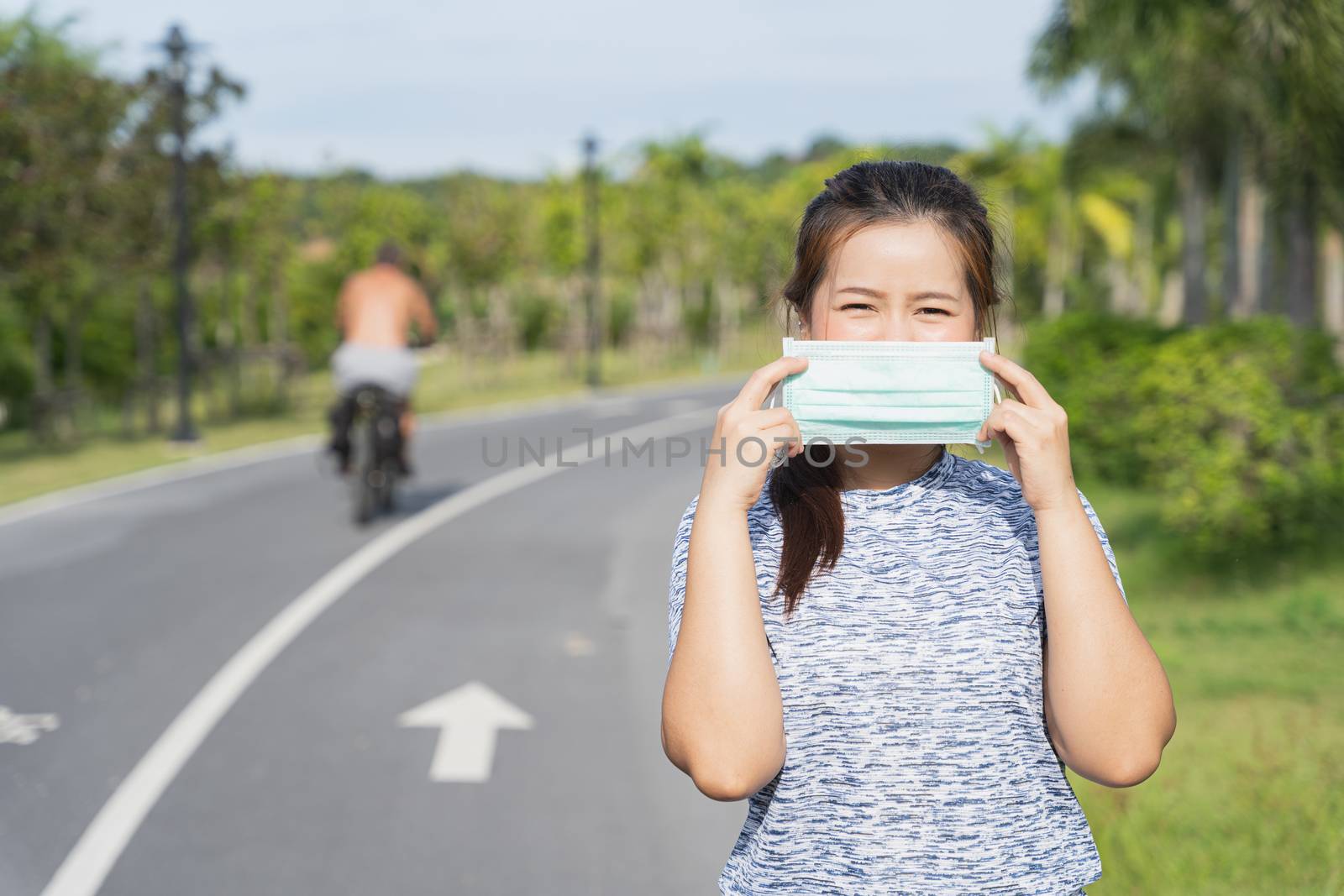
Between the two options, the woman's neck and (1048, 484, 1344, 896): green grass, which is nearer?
the woman's neck

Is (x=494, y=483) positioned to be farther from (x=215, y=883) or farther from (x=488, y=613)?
(x=215, y=883)

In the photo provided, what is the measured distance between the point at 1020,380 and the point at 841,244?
0.34 m

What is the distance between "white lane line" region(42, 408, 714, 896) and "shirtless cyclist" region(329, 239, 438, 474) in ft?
3.43

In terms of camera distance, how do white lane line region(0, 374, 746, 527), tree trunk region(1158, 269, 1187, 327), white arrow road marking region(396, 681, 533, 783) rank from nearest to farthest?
1. white arrow road marking region(396, 681, 533, 783)
2. white lane line region(0, 374, 746, 527)
3. tree trunk region(1158, 269, 1187, 327)

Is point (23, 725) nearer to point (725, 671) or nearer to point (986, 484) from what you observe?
point (725, 671)

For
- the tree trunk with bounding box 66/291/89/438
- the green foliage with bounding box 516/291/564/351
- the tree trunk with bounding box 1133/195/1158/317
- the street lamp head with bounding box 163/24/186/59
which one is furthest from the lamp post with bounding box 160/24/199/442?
the tree trunk with bounding box 1133/195/1158/317

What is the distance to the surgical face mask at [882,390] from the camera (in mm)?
2070

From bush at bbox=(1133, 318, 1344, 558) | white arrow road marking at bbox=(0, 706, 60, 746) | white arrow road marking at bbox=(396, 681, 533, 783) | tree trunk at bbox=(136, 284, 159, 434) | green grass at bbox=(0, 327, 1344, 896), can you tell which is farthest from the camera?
tree trunk at bbox=(136, 284, 159, 434)

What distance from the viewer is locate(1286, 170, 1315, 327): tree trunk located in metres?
11.4

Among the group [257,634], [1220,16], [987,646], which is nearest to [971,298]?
[987,646]

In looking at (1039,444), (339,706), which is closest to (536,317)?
(339,706)

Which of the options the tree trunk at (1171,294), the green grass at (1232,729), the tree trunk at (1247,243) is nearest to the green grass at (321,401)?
the green grass at (1232,729)

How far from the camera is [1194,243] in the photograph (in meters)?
23.6

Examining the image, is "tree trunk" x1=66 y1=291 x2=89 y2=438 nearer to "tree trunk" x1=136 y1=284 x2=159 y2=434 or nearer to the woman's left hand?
"tree trunk" x1=136 y1=284 x2=159 y2=434
